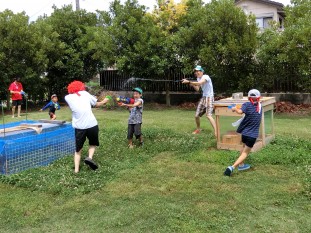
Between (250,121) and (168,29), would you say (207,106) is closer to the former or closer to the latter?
(250,121)

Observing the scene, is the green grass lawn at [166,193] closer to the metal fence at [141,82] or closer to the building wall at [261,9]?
the metal fence at [141,82]

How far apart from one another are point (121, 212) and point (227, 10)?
428 inches

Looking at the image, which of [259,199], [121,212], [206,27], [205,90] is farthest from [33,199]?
[206,27]

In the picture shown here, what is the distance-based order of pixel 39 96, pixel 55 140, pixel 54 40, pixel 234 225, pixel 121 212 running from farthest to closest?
pixel 39 96 → pixel 54 40 → pixel 55 140 → pixel 121 212 → pixel 234 225

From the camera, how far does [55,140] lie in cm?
712

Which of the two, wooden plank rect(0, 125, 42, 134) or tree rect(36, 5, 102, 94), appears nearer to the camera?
wooden plank rect(0, 125, 42, 134)

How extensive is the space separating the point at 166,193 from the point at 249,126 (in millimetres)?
1892

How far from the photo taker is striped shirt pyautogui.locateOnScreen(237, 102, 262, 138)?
6008 mm

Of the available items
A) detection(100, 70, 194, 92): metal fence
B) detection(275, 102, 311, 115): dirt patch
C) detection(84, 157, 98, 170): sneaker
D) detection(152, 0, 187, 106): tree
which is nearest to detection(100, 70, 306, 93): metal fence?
detection(100, 70, 194, 92): metal fence

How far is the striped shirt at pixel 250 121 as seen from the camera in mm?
6008

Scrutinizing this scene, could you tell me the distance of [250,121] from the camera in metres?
6.07

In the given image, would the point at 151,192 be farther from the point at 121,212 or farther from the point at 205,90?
the point at 205,90

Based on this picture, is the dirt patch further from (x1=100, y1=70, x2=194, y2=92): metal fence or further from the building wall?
the building wall

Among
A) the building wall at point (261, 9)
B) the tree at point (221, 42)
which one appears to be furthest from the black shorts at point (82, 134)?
the building wall at point (261, 9)
